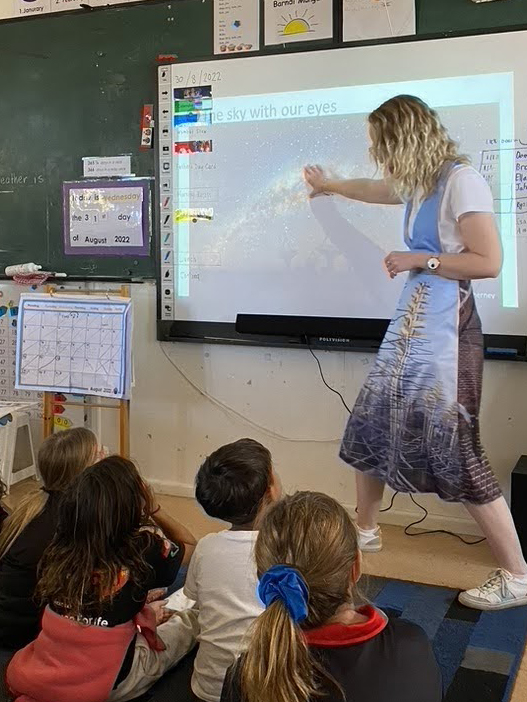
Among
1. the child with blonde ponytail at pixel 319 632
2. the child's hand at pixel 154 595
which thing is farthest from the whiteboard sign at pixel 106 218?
the child with blonde ponytail at pixel 319 632

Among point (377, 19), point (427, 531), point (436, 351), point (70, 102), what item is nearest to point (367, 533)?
point (427, 531)

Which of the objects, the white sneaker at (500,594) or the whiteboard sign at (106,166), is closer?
the white sneaker at (500,594)

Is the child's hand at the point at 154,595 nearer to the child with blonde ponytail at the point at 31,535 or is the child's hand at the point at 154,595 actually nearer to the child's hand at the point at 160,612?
the child's hand at the point at 160,612

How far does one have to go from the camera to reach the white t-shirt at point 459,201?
8.09 ft

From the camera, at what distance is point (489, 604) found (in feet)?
8.00

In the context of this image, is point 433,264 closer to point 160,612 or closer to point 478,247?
point 478,247

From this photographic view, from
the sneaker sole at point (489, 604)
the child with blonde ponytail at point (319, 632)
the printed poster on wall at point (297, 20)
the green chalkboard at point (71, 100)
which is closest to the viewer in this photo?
the child with blonde ponytail at point (319, 632)

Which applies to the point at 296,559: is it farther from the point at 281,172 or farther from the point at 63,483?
the point at 281,172

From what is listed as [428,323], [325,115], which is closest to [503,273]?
[428,323]

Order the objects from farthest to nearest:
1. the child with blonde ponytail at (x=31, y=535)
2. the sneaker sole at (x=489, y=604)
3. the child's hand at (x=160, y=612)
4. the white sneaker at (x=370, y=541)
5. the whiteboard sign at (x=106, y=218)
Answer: the whiteboard sign at (x=106, y=218), the white sneaker at (x=370, y=541), the sneaker sole at (x=489, y=604), the child's hand at (x=160, y=612), the child with blonde ponytail at (x=31, y=535)

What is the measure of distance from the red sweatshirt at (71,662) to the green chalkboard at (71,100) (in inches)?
81.8

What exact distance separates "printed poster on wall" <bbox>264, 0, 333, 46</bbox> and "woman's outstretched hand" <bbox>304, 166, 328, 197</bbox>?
0.52 metres

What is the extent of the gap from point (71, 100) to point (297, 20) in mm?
1148

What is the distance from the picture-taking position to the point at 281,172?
10.7 ft
